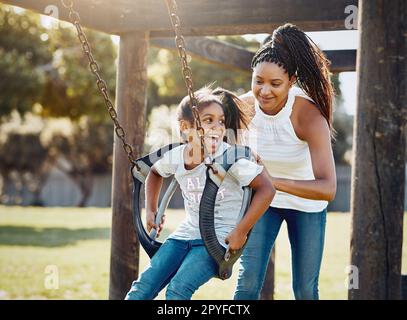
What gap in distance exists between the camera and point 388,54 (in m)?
2.80

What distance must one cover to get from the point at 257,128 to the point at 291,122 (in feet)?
0.79

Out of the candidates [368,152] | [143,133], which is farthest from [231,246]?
[143,133]

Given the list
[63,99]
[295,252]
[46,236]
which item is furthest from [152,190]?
[63,99]

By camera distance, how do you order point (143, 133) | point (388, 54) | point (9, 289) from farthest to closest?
point (9, 289)
point (143, 133)
point (388, 54)

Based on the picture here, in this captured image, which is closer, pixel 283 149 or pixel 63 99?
pixel 283 149

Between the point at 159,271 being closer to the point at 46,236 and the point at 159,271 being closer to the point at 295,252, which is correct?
the point at 295,252

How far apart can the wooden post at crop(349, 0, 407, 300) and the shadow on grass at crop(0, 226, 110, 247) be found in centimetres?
956

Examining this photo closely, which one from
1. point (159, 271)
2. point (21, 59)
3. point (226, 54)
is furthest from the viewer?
point (21, 59)

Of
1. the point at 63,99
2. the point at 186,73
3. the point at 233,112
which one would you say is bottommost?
the point at 233,112

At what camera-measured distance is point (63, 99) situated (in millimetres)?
24328

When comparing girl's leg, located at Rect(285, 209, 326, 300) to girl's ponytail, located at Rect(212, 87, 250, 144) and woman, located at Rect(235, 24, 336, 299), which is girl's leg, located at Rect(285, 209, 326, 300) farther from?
girl's ponytail, located at Rect(212, 87, 250, 144)

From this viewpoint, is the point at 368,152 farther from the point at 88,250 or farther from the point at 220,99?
the point at 88,250

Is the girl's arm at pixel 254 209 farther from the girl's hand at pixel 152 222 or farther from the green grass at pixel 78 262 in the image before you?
the green grass at pixel 78 262

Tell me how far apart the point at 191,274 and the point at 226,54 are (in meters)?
3.20
